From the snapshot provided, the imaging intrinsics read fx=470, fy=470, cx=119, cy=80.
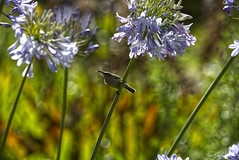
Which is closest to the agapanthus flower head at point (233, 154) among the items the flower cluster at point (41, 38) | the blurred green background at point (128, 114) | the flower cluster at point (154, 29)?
the flower cluster at point (154, 29)

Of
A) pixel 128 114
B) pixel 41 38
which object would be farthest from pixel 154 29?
pixel 128 114

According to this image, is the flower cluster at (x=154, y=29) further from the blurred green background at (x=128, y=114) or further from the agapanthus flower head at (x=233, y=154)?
the blurred green background at (x=128, y=114)

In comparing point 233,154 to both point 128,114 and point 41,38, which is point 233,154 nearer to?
point 41,38

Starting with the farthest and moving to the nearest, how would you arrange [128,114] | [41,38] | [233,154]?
1. [128,114]
2. [41,38]
3. [233,154]

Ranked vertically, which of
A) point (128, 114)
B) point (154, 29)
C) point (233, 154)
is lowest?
point (128, 114)

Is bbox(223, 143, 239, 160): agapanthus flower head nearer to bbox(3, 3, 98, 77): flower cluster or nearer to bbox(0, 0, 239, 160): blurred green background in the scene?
bbox(3, 3, 98, 77): flower cluster

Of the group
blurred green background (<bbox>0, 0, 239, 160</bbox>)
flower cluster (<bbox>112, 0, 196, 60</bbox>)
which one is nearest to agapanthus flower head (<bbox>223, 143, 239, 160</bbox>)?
flower cluster (<bbox>112, 0, 196, 60</bbox>)

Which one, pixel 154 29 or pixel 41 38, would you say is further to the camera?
pixel 41 38

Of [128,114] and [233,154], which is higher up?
[233,154]

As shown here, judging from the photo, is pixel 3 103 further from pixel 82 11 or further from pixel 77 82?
pixel 82 11
